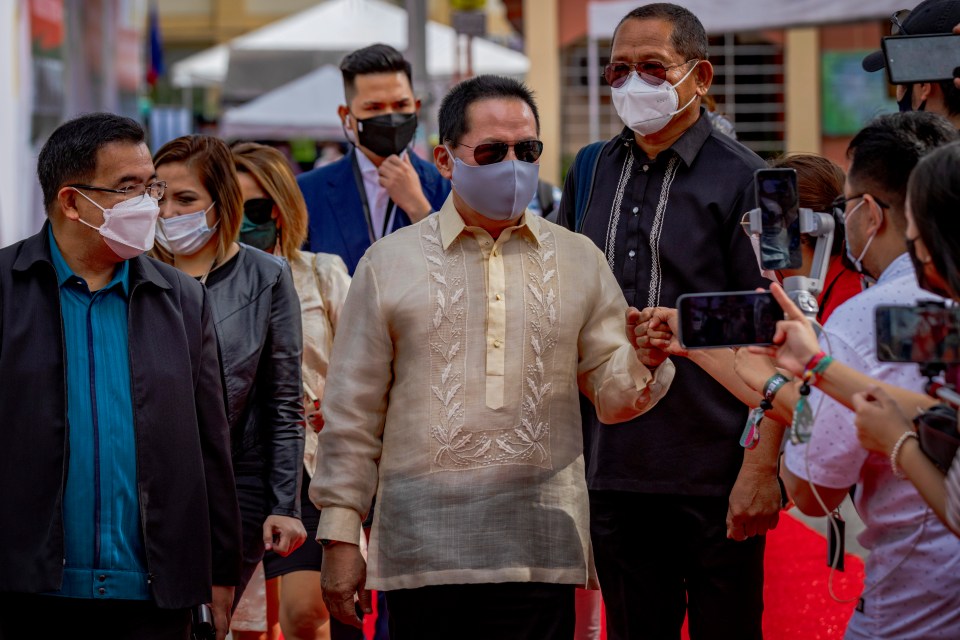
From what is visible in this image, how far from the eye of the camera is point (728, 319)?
3098 mm

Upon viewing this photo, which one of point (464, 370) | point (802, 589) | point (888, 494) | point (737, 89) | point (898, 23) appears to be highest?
point (737, 89)

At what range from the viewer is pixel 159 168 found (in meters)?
5.26

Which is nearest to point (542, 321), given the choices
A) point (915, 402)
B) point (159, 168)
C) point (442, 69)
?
point (915, 402)

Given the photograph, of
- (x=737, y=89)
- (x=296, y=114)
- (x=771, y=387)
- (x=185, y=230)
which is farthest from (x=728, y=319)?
(x=737, y=89)

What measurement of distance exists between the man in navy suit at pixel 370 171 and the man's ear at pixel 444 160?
1.92 meters

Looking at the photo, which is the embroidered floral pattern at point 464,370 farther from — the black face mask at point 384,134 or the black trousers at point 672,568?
the black face mask at point 384,134

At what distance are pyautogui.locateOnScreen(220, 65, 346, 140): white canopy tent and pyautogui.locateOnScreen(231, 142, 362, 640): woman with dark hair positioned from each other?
33.6ft

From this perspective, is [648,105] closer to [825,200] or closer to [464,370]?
[825,200]

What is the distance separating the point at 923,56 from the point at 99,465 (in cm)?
254

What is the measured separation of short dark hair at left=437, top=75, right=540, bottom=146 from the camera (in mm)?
4098

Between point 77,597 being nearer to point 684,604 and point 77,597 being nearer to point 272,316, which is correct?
point 272,316

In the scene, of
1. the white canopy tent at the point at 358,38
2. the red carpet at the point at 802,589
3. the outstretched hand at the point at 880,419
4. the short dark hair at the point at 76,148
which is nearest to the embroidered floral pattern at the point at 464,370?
the short dark hair at the point at 76,148

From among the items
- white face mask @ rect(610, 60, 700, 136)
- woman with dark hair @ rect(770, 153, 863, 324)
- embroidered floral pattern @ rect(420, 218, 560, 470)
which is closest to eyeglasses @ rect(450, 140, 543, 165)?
embroidered floral pattern @ rect(420, 218, 560, 470)

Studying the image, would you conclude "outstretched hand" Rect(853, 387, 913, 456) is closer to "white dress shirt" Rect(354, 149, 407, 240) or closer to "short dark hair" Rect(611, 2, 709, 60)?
"short dark hair" Rect(611, 2, 709, 60)
